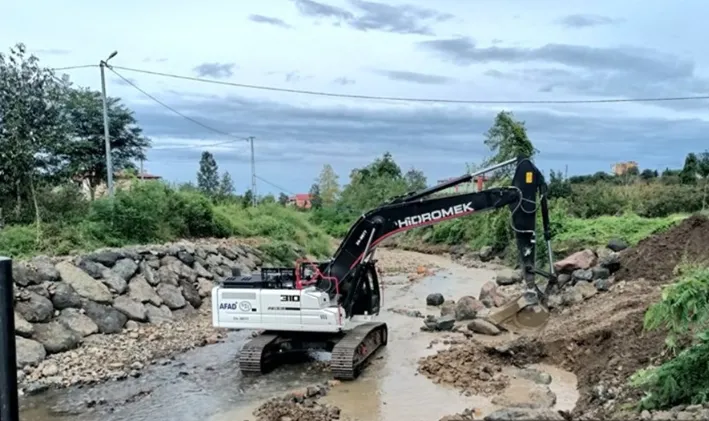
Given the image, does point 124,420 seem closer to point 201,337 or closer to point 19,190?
point 201,337

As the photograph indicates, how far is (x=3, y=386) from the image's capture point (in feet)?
7.16

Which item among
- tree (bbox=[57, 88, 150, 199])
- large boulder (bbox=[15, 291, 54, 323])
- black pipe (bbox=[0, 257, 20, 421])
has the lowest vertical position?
large boulder (bbox=[15, 291, 54, 323])

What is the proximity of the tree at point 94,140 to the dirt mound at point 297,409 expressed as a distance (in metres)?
11.3

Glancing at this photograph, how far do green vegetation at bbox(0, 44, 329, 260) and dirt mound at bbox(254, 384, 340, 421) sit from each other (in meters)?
6.93

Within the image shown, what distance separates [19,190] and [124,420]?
30.6 ft

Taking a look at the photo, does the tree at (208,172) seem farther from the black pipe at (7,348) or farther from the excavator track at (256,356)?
the black pipe at (7,348)

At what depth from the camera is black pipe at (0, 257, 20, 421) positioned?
2133 millimetres

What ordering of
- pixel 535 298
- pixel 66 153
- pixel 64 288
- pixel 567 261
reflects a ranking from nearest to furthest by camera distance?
pixel 535 298 < pixel 64 288 < pixel 567 261 < pixel 66 153

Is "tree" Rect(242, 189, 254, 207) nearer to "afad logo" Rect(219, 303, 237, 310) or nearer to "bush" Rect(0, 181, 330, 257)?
"bush" Rect(0, 181, 330, 257)

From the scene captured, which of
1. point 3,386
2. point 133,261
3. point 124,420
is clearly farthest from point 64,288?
point 3,386

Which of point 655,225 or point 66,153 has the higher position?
point 66,153

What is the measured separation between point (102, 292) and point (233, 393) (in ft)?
14.0

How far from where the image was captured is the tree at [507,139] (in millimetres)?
24688

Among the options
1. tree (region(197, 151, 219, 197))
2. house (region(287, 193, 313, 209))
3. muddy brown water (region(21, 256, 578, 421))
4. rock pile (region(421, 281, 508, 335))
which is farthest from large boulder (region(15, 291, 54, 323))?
house (region(287, 193, 313, 209))
